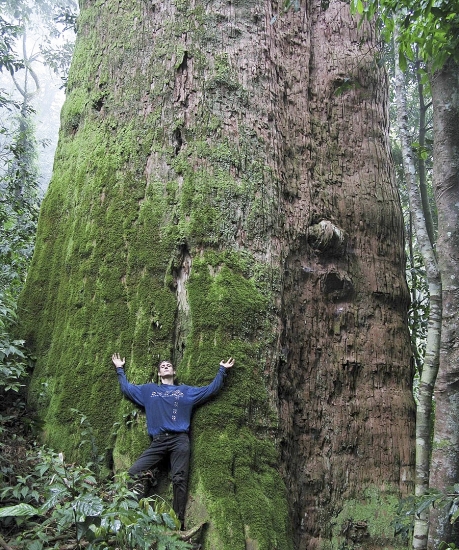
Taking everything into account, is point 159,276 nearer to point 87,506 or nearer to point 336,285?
point 336,285

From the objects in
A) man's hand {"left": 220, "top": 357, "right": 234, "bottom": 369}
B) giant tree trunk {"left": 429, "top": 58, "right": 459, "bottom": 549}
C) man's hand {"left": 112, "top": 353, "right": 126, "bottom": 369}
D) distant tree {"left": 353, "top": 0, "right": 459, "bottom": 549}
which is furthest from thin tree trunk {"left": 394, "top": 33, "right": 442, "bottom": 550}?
man's hand {"left": 112, "top": 353, "right": 126, "bottom": 369}

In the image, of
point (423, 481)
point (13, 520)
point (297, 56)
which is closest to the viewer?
point (13, 520)

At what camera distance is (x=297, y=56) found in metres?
6.04

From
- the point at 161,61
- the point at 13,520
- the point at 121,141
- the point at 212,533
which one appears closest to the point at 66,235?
the point at 121,141

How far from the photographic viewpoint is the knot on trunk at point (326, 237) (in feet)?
17.6

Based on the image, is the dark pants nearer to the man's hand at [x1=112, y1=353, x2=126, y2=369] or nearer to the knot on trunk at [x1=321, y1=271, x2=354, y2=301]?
the man's hand at [x1=112, y1=353, x2=126, y2=369]

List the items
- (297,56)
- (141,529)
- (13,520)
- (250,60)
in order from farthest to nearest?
(297,56) → (250,60) → (13,520) → (141,529)

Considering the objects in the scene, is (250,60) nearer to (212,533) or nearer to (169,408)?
(169,408)

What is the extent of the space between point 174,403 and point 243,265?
4.18ft

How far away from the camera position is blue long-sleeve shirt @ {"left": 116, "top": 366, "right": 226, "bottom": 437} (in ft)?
14.4

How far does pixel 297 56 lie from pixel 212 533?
467 cm

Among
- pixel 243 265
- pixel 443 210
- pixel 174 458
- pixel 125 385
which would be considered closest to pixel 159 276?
pixel 243 265

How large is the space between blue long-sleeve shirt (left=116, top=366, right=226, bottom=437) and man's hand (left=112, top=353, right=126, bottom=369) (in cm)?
47

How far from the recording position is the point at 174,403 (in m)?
4.43
